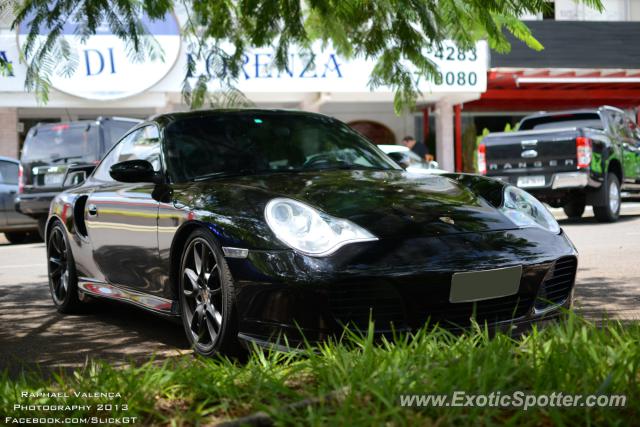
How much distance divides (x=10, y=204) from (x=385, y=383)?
1262cm

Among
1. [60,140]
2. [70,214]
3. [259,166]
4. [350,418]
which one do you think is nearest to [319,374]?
[350,418]

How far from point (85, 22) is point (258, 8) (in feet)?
4.31

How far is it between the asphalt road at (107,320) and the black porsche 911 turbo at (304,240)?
0.30m

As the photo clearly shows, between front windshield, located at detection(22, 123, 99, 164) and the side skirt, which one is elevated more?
front windshield, located at detection(22, 123, 99, 164)

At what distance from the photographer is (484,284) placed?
407 centimetres

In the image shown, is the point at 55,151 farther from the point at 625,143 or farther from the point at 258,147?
the point at 625,143

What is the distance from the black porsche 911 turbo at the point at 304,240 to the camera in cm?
396

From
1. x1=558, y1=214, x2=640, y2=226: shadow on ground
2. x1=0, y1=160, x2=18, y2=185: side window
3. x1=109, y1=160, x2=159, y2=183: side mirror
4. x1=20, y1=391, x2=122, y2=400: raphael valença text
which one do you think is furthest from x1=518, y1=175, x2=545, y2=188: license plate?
x1=20, y1=391, x2=122, y2=400: raphael valença text

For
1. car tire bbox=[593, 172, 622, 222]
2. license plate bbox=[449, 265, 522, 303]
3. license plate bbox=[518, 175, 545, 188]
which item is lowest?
car tire bbox=[593, 172, 622, 222]

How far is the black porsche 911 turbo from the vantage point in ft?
13.0

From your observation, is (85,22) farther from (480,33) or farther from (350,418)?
(350,418)

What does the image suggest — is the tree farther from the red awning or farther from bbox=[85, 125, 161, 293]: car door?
the red awning

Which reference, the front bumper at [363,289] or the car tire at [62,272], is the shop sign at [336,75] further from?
the front bumper at [363,289]

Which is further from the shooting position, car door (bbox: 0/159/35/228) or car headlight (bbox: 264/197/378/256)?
car door (bbox: 0/159/35/228)
